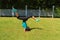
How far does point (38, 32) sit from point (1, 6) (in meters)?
23.6

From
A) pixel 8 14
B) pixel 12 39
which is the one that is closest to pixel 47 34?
pixel 12 39

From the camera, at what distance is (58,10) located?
131 ft

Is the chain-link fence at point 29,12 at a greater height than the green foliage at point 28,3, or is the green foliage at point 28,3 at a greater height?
the green foliage at point 28,3

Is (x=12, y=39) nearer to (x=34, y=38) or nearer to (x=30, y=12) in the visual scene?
Answer: (x=34, y=38)

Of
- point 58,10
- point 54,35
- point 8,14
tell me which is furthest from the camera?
point 58,10

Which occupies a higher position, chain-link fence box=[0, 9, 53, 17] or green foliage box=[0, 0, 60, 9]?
green foliage box=[0, 0, 60, 9]

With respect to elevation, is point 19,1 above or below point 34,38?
above

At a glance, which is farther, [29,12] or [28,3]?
[28,3]

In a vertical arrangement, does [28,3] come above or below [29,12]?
above

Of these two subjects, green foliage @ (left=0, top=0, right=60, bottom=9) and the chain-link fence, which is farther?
green foliage @ (left=0, top=0, right=60, bottom=9)

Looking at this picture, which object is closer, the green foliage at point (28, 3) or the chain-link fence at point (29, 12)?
the chain-link fence at point (29, 12)

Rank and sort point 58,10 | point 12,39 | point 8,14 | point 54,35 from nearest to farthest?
point 12,39
point 54,35
point 8,14
point 58,10

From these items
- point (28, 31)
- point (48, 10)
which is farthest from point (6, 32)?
point (48, 10)

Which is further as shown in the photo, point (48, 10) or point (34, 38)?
point (48, 10)
